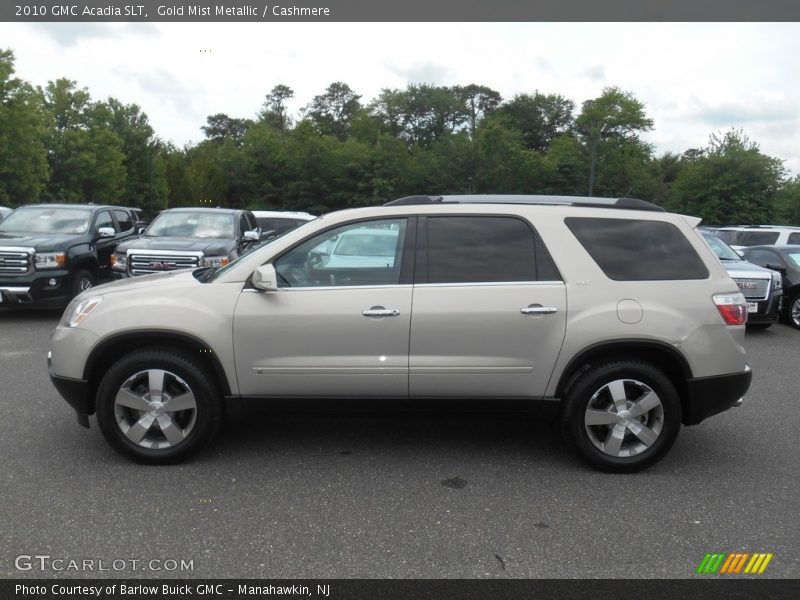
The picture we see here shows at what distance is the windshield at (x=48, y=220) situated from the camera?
11477mm

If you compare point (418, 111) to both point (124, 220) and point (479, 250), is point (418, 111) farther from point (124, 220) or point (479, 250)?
point (479, 250)

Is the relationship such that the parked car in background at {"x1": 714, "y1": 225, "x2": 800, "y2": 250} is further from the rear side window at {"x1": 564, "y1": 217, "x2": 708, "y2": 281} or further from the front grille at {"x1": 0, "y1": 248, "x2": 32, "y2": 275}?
the front grille at {"x1": 0, "y1": 248, "x2": 32, "y2": 275}

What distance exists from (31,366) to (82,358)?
11.3 feet

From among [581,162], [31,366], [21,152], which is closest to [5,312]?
[31,366]

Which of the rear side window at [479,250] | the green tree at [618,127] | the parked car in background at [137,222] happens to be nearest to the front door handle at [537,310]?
the rear side window at [479,250]

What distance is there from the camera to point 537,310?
4.39 meters

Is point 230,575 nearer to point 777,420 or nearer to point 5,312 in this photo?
point 777,420

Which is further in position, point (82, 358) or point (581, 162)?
point (581, 162)

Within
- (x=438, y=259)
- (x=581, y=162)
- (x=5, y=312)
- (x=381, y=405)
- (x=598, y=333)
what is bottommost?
(x=5, y=312)

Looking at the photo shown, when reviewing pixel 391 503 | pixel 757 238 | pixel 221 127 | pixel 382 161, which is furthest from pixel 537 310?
pixel 221 127

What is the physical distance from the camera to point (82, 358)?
448 centimetres

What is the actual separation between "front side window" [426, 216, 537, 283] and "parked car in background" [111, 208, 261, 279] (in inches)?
265

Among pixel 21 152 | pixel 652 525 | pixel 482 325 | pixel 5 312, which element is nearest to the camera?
pixel 652 525
